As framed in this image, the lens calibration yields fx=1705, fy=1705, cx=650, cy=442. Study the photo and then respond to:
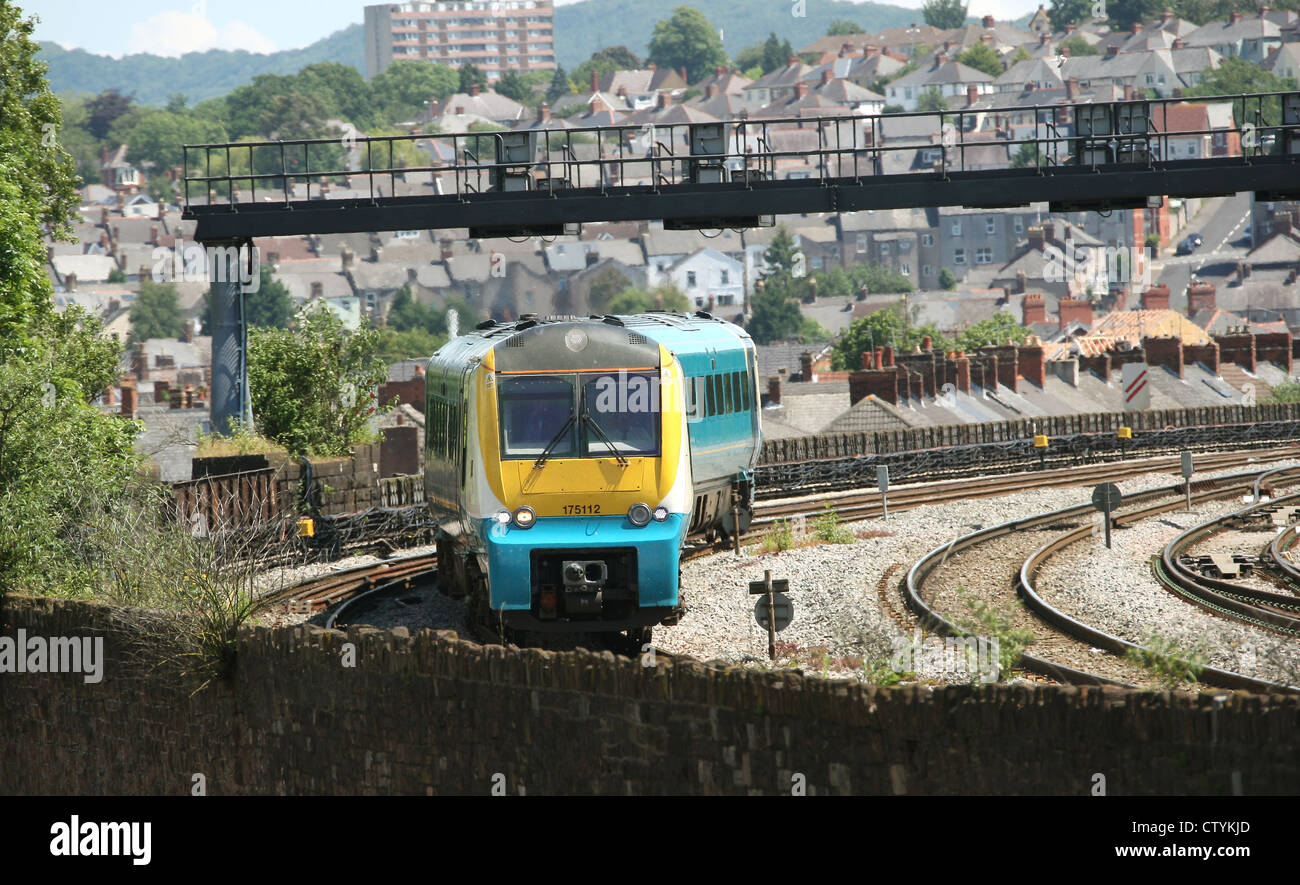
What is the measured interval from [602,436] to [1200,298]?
103 m

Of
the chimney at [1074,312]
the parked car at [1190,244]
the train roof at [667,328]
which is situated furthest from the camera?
the parked car at [1190,244]

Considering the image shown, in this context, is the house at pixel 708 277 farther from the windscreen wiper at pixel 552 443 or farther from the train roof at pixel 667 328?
the windscreen wiper at pixel 552 443

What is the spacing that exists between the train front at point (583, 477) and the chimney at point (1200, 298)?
92.8 metres

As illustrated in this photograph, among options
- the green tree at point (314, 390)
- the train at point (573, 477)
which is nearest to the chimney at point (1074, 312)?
the green tree at point (314, 390)

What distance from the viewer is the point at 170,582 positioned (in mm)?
15148

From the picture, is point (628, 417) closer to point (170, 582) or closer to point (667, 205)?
point (170, 582)

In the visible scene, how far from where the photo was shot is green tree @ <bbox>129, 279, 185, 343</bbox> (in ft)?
510

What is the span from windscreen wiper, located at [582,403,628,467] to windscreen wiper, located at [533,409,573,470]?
14cm

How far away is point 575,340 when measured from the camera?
16859 mm

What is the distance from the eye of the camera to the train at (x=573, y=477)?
16.1m

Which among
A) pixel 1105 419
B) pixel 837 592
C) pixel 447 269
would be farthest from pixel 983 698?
pixel 447 269

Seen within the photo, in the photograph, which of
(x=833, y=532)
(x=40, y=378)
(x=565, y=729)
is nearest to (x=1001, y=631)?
(x=565, y=729)

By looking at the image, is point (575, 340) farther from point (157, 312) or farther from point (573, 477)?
point (157, 312)

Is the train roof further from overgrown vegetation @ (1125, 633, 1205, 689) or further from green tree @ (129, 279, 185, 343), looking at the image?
green tree @ (129, 279, 185, 343)
